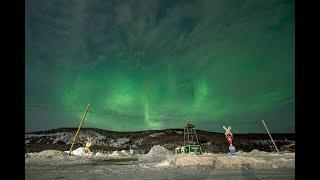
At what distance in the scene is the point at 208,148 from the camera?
196 ft

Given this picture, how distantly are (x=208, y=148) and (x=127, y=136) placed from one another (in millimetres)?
20325
